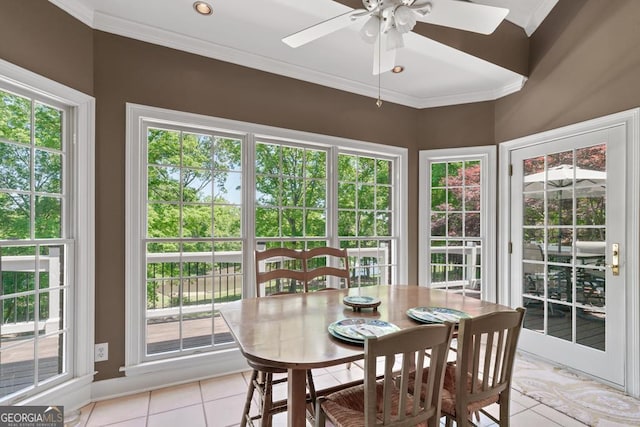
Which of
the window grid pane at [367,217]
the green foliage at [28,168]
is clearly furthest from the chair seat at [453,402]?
the green foliage at [28,168]

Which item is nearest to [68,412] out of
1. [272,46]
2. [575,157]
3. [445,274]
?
[272,46]

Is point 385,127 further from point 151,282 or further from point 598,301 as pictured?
point 151,282

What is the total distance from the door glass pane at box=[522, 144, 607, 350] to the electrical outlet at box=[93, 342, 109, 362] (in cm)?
393

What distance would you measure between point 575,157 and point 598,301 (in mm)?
1301

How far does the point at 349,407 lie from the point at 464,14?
2058 millimetres

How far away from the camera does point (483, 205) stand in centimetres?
372

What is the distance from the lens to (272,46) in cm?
281

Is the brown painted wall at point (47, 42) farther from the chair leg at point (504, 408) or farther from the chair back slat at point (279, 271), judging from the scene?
the chair leg at point (504, 408)

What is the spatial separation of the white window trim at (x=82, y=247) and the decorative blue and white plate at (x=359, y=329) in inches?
75.6

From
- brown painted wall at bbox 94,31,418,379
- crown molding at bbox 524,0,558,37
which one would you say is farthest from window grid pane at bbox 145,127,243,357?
crown molding at bbox 524,0,558,37

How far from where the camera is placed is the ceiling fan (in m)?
1.62

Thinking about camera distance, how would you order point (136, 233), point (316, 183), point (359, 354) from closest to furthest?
point (359, 354)
point (136, 233)
point (316, 183)

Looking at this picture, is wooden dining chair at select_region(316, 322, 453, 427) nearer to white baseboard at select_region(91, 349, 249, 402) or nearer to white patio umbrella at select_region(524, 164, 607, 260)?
white baseboard at select_region(91, 349, 249, 402)

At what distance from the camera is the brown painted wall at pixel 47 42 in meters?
1.89
